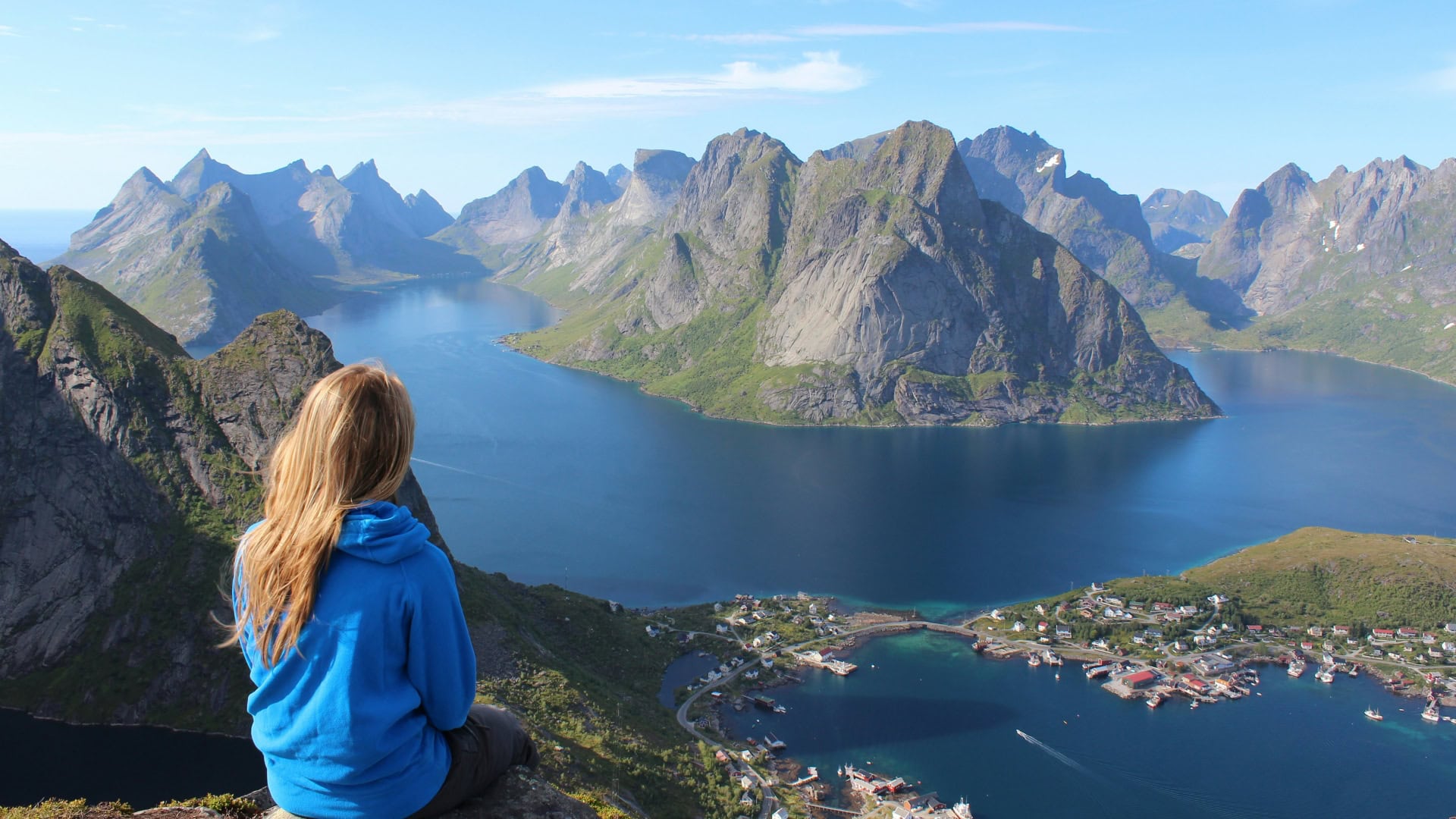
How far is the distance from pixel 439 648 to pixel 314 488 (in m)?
1.01

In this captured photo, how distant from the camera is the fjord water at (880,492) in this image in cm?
7262

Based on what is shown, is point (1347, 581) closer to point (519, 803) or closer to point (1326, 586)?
point (1326, 586)

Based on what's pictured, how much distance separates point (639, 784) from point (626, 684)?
15787 millimetres

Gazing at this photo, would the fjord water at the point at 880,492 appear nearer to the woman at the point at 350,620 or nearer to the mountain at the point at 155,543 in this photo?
the mountain at the point at 155,543

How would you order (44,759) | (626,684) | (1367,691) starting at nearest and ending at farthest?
(44,759), (626,684), (1367,691)

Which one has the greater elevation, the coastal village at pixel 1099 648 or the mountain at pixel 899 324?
the mountain at pixel 899 324

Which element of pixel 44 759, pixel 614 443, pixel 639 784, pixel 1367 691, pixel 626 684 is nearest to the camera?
pixel 639 784

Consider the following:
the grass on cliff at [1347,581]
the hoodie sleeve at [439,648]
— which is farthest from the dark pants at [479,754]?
the grass on cliff at [1347,581]

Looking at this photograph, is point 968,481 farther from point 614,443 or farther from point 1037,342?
point 1037,342

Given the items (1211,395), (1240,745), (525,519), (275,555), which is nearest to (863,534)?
(525,519)

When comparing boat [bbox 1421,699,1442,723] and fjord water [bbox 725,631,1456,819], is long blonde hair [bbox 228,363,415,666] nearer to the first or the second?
fjord water [bbox 725,631,1456,819]

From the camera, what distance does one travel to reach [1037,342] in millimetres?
150375

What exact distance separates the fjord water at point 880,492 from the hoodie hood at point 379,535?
2475 inches

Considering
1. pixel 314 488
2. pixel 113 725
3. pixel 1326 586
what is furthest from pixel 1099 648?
pixel 314 488
